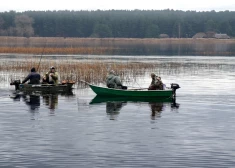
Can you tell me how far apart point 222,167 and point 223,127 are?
6930mm

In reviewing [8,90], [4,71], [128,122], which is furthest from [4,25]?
[128,122]

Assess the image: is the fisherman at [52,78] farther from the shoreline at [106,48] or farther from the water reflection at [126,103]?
the shoreline at [106,48]

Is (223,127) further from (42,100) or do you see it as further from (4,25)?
(4,25)

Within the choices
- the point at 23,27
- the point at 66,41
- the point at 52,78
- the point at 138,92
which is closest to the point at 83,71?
the point at 52,78

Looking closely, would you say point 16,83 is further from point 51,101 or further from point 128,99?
point 128,99

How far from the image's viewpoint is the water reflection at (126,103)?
91.7ft

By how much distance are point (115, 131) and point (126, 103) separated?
9.03m

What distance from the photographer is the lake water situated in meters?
18.0

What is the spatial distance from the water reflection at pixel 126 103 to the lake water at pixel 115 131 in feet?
0.17

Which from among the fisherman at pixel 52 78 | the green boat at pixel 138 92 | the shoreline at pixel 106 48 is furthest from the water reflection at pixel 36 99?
the shoreline at pixel 106 48

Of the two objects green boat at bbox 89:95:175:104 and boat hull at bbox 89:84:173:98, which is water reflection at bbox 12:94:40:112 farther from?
boat hull at bbox 89:84:173:98

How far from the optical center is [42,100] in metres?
32.0

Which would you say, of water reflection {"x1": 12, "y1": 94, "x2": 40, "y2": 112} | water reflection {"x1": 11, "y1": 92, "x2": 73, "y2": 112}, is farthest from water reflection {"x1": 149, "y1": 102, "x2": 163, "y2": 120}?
water reflection {"x1": 12, "y1": 94, "x2": 40, "y2": 112}

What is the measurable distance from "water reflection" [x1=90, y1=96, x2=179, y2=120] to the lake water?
52 millimetres
